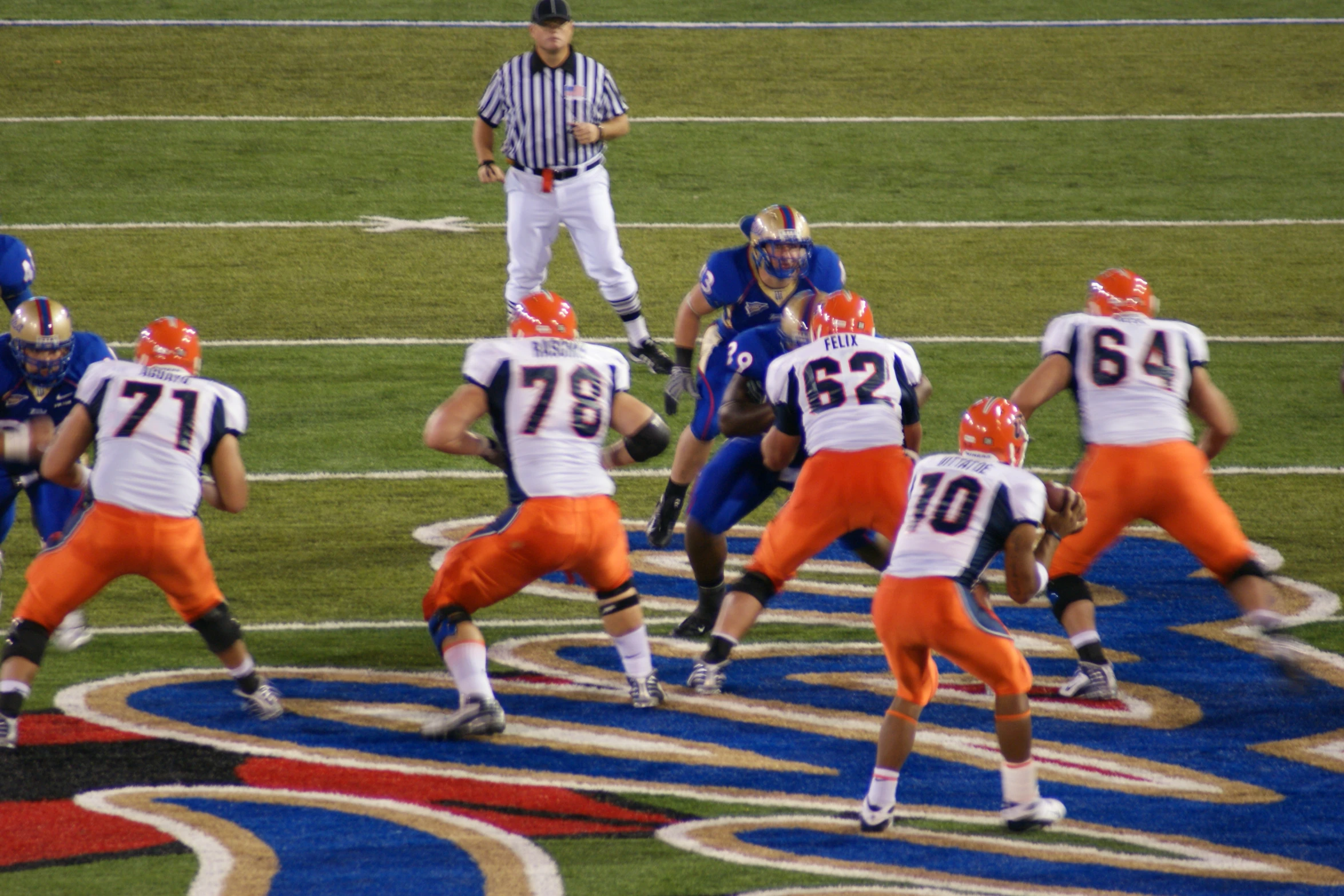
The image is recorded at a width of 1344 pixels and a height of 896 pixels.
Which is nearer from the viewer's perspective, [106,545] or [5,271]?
[106,545]

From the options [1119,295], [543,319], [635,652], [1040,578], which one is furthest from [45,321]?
[1119,295]

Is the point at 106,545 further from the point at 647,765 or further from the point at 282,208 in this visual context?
the point at 282,208

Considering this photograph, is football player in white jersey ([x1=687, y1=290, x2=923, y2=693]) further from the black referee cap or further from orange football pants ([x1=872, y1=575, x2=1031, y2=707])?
the black referee cap

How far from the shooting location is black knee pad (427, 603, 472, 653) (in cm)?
571

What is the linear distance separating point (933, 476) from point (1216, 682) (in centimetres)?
187

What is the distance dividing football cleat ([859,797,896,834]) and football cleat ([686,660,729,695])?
4.22 feet

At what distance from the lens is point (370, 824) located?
16.5ft

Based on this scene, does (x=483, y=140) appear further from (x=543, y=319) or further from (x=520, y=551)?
(x=520, y=551)

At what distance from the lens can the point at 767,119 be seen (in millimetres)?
15961

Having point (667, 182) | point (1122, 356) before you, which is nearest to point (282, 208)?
point (667, 182)

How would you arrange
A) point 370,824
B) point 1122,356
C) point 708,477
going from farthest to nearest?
point 708,477 < point 1122,356 < point 370,824

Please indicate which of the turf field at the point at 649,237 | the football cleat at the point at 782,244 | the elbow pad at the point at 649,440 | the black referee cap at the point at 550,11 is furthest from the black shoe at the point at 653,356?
the elbow pad at the point at 649,440

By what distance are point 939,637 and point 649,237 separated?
8.56 meters

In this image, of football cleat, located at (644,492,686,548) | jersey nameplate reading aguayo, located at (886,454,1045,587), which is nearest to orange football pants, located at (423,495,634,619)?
jersey nameplate reading aguayo, located at (886,454,1045,587)
